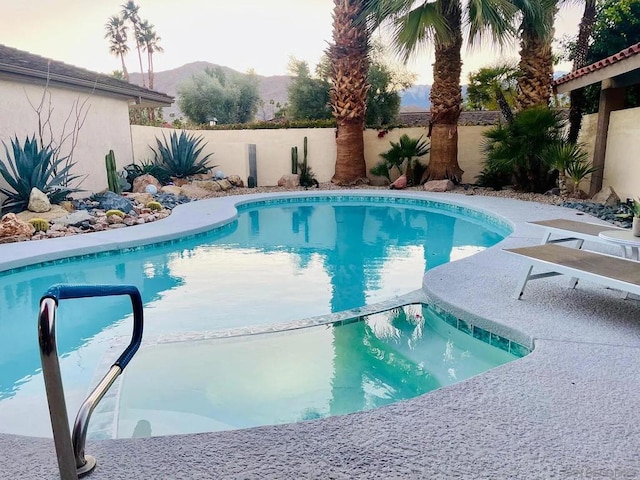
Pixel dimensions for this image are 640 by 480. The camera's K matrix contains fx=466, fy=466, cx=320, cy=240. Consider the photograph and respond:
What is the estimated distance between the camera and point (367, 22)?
15484 mm

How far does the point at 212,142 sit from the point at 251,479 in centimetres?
1620

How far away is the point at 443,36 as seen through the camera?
41.4 ft

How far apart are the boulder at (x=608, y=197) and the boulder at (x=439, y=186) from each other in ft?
13.8

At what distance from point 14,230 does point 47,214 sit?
138 centimetres

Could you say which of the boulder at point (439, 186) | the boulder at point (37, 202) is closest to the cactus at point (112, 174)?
the boulder at point (37, 202)

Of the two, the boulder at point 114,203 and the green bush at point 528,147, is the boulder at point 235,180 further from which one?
the green bush at point 528,147

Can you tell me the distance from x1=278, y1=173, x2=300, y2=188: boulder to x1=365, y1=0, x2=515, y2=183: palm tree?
4.43 m

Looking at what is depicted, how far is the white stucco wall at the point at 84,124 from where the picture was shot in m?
10.1

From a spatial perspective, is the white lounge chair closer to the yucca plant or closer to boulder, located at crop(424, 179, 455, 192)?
boulder, located at crop(424, 179, 455, 192)

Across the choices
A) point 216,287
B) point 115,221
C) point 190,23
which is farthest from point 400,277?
point 190,23

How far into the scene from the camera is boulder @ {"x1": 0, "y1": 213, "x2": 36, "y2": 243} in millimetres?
7930

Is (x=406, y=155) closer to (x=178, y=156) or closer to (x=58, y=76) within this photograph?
(x=178, y=156)

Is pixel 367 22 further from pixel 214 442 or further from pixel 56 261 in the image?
pixel 214 442

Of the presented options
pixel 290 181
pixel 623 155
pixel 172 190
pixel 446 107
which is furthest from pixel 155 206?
pixel 623 155
